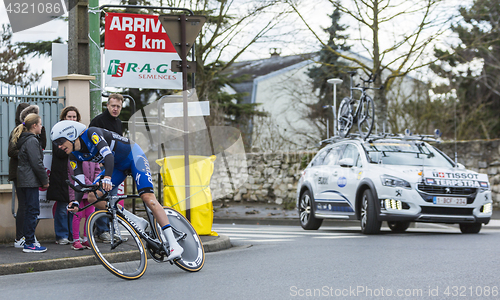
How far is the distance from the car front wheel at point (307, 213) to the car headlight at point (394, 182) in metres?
2.32

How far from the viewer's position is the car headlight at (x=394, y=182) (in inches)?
396

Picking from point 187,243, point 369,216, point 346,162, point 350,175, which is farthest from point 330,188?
point 187,243

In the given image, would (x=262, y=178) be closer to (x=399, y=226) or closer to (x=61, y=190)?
(x=399, y=226)

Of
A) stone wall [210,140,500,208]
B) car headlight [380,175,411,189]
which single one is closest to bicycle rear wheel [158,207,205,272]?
car headlight [380,175,411,189]

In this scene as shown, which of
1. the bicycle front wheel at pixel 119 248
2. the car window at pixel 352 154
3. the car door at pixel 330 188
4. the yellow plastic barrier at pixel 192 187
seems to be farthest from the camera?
the car door at pixel 330 188

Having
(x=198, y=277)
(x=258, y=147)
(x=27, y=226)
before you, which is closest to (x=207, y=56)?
(x=258, y=147)

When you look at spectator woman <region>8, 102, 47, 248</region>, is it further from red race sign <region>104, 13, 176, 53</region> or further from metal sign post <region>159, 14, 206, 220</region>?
red race sign <region>104, 13, 176, 53</region>

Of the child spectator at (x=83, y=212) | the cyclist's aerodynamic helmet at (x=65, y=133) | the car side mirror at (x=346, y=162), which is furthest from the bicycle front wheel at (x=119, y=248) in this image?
the car side mirror at (x=346, y=162)

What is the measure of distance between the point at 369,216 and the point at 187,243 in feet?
15.3

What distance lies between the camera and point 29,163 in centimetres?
766

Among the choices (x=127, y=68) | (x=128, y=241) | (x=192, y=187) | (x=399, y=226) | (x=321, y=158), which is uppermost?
(x=127, y=68)

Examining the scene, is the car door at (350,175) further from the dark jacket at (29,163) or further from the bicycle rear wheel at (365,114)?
the dark jacket at (29,163)

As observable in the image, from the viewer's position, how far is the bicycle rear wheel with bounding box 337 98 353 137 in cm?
1414

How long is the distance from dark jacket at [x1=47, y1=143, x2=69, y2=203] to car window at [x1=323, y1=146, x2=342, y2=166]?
18.4ft
